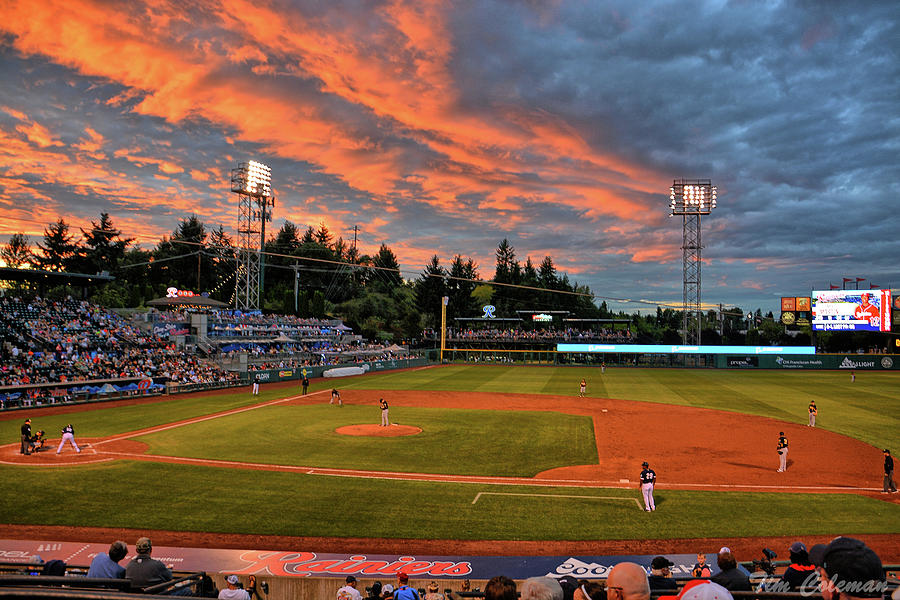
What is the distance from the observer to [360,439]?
26859 millimetres

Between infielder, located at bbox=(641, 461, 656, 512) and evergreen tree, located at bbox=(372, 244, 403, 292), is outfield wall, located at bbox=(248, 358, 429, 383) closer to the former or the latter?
infielder, located at bbox=(641, 461, 656, 512)

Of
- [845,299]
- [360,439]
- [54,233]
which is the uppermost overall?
[54,233]

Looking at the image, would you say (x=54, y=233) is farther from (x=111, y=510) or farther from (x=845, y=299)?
(x=845, y=299)

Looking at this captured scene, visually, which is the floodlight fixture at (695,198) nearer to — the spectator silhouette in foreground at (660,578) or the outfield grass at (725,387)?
the outfield grass at (725,387)

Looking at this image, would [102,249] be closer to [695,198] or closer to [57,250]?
[57,250]

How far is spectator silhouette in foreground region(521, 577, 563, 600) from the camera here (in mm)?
3668

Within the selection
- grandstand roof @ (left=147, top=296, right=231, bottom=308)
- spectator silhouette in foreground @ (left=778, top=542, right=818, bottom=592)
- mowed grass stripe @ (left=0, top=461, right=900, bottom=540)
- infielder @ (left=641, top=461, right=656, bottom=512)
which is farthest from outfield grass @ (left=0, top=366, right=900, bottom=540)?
grandstand roof @ (left=147, top=296, right=231, bottom=308)

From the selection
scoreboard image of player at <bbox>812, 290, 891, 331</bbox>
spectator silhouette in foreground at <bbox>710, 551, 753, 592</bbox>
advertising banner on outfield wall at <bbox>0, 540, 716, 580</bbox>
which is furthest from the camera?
scoreboard image of player at <bbox>812, 290, 891, 331</bbox>

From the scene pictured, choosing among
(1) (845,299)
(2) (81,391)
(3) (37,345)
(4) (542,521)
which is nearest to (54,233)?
(3) (37,345)

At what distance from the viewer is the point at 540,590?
146 inches

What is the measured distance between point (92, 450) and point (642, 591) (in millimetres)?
26747

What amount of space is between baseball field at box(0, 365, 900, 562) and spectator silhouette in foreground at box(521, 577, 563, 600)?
1095 centimetres

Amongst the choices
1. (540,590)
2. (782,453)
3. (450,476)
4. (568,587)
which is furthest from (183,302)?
(540,590)

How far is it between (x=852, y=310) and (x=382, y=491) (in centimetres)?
6987
